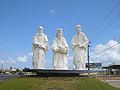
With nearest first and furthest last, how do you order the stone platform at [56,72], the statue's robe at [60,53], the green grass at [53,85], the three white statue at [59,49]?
the green grass at [53,85]
the stone platform at [56,72]
the statue's robe at [60,53]
the three white statue at [59,49]

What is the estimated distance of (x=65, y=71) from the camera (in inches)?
696

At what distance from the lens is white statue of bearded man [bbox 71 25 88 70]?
2011 centimetres

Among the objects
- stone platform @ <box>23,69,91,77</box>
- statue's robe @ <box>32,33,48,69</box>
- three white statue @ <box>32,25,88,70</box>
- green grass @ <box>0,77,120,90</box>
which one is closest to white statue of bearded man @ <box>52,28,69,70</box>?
three white statue @ <box>32,25,88,70</box>

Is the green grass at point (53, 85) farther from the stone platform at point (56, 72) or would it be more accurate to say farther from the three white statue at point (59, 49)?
the three white statue at point (59, 49)

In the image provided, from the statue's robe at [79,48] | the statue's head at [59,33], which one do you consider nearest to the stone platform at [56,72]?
the statue's robe at [79,48]

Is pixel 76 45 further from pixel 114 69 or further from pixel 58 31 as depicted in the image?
pixel 114 69

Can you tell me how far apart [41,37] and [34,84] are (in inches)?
236

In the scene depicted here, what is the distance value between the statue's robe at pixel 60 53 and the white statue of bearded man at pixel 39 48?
962 mm

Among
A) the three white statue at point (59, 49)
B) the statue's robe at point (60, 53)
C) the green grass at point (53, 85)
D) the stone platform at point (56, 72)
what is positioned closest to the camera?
the green grass at point (53, 85)

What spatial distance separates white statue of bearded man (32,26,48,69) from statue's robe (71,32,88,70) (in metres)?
2.74

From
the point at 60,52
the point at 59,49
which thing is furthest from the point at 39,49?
the point at 60,52

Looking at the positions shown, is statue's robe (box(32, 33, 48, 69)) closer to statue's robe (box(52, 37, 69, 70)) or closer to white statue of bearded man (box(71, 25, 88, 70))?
statue's robe (box(52, 37, 69, 70))

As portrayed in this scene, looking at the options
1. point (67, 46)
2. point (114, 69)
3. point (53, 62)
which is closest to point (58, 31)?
point (67, 46)

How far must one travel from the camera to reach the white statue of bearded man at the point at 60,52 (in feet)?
63.9
